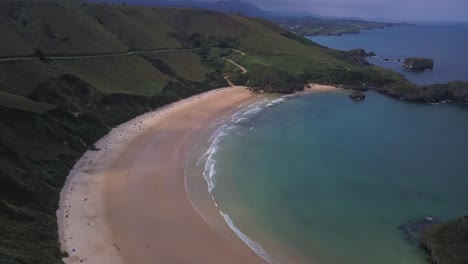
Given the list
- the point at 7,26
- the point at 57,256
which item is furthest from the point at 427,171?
the point at 7,26

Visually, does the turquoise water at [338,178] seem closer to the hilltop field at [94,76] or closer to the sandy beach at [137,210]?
the sandy beach at [137,210]

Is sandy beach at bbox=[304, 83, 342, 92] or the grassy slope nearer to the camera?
the grassy slope

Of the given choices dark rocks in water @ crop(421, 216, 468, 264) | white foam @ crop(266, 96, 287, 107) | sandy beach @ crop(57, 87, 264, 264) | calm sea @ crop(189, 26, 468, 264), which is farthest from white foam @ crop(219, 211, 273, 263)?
white foam @ crop(266, 96, 287, 107)

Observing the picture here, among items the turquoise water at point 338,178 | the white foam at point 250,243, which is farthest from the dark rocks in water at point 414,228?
the white foam at point 250,243

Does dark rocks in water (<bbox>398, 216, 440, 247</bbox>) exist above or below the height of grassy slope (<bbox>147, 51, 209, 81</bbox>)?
below

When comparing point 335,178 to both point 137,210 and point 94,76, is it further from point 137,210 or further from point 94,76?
point 94,76

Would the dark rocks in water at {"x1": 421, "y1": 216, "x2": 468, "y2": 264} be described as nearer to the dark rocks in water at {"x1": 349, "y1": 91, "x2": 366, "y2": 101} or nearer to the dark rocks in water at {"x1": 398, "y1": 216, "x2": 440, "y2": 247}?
the dark rocks in water at {"x1": 398, "y1": 216, "x2": 440, "y2": 247}

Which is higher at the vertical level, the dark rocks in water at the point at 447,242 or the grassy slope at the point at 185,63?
the grassy slope at the point at 185,63
